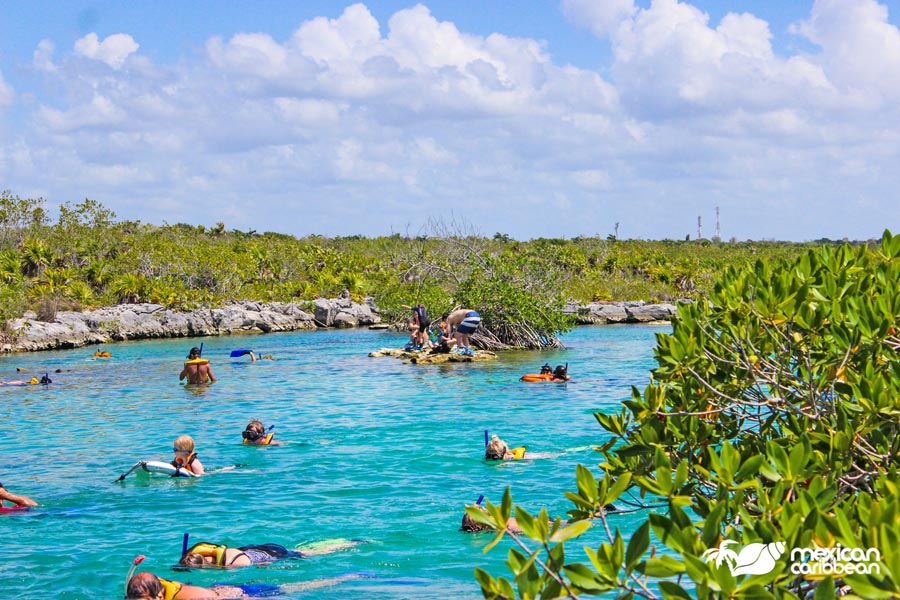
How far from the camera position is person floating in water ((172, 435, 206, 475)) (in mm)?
13570

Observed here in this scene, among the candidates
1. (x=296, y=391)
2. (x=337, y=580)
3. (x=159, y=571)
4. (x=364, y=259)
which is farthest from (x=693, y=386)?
(x=364, y=259)

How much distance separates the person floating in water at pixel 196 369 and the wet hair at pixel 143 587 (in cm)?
1653

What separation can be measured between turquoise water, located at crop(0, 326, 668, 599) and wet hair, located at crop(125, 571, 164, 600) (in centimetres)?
119

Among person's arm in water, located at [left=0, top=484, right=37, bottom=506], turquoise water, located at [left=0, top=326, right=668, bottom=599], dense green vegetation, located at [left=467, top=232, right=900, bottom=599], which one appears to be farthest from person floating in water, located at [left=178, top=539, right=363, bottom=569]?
dense green vegetation, located at [left=467, top=232, right=900, bottom=599]

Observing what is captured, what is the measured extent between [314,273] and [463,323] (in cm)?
2953

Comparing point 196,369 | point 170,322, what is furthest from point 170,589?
point 170,322

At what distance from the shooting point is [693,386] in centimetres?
636

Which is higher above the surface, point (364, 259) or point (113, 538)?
point (364, 259)

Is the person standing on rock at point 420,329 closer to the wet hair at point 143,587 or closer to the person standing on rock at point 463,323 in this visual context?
the person standing on rock at point 463,323

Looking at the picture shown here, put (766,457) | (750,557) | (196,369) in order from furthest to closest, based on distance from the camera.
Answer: (196,369) < (766,457) < (750,557)

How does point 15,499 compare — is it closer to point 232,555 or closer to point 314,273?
point 232,555

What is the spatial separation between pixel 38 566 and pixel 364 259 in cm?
5499

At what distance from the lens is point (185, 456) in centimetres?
1367

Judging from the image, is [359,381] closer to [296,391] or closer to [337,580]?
[296,391]
